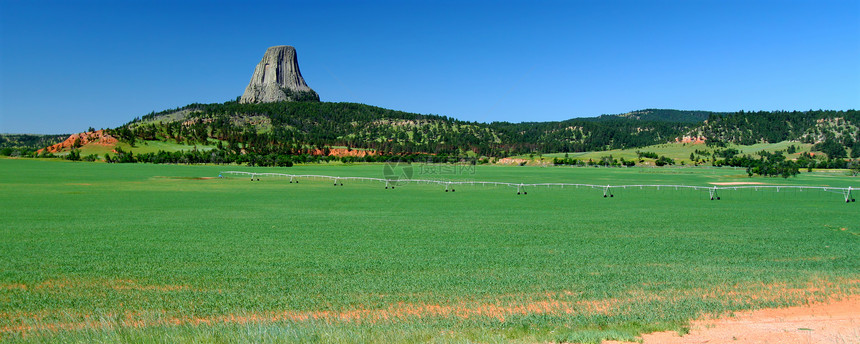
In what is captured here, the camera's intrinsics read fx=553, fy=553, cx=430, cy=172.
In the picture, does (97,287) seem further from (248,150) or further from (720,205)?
(248,150)

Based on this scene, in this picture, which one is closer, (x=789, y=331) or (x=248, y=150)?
(x=789, y=331)

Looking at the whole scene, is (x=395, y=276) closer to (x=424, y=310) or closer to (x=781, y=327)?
(x=424, y=310)

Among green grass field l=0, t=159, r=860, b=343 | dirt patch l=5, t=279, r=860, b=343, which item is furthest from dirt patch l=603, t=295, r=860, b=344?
green grass field l=0, t=159, r=860, b=343

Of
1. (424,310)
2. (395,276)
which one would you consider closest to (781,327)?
(424,310)

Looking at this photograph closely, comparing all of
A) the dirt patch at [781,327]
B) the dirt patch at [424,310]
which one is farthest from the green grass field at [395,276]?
the dirt patch at [781,327]

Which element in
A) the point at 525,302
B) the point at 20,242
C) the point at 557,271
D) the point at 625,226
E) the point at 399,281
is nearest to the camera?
the point at 525,302

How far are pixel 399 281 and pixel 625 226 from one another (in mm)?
13480

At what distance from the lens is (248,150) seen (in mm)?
169500

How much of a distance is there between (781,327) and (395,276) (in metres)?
7.11

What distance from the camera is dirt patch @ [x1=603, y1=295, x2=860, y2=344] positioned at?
7676 millimetres

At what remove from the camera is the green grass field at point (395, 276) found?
27.6 ft

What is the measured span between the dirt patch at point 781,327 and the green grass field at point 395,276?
0.35 meters

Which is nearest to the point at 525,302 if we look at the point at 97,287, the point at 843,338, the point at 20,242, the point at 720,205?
the point at 843,338

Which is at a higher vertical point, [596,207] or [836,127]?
[836,127]
